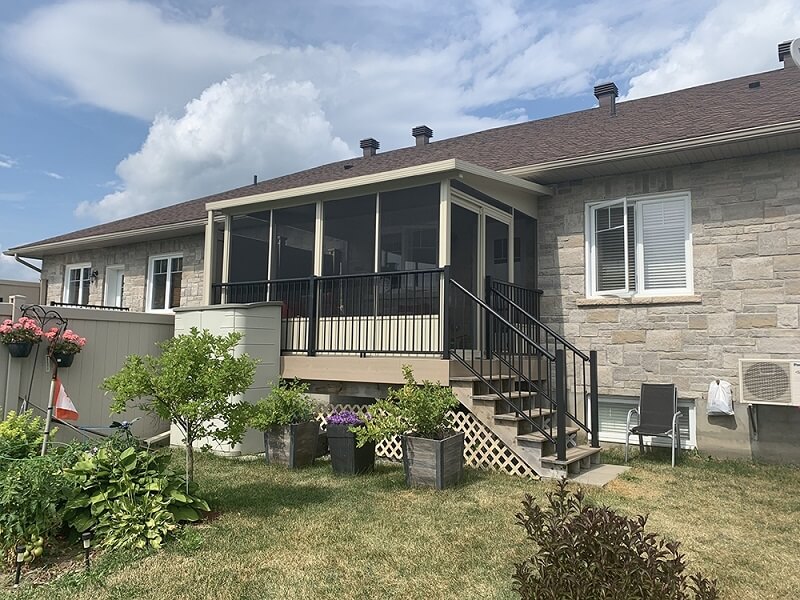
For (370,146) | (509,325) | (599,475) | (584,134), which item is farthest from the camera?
(370,146)

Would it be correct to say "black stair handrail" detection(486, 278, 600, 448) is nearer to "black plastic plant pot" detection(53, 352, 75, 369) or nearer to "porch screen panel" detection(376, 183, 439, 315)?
"porch screen panel" detection(376, 183, 439, 315)

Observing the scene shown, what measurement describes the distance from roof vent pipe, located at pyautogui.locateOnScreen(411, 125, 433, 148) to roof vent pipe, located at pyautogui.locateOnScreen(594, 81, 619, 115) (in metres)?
3.80

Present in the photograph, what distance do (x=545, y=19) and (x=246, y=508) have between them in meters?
7.07

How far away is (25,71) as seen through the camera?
8.30 m

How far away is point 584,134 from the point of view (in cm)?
845

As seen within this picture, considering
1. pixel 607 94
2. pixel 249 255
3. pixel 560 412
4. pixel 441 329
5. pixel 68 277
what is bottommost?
pixel 560 412

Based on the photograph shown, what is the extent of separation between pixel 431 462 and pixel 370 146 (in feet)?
32.6

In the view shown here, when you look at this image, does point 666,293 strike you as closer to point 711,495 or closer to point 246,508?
point 711,495

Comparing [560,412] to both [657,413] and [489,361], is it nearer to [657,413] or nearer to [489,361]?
[489,361]

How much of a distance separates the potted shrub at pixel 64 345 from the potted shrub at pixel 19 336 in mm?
156

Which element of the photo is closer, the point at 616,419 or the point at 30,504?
the point at 30,504

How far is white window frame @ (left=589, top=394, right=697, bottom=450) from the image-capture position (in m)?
6.48

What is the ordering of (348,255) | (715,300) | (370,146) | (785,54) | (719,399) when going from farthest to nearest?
(370,146) < (785,54) < (348,255) < (715,300) < (719,399)

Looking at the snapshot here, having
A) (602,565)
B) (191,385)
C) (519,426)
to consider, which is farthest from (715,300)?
(191,385)
